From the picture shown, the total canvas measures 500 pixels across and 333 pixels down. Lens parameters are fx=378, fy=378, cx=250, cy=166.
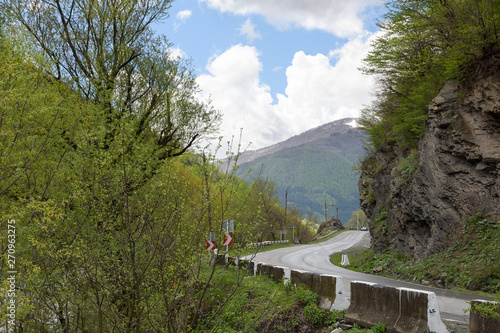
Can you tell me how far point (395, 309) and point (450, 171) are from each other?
38.0 feet

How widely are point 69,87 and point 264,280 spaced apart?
9.13m

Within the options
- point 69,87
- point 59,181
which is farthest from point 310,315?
point 69,87

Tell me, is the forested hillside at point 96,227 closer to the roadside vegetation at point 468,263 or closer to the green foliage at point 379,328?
the green foliage at point 379,328

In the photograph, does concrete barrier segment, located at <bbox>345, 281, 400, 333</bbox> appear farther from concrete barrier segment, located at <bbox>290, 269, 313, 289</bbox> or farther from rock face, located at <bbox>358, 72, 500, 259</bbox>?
rock face, located at <bbox>358, 72, 500, 259</bbox>

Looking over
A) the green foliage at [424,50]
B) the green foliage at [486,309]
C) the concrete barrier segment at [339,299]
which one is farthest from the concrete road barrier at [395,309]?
the green foliage at [424,50]

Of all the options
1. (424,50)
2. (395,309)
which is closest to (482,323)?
(395,309)

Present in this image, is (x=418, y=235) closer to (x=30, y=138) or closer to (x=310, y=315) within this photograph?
(x=310, y=315)

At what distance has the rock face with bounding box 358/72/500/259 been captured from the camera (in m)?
14.1

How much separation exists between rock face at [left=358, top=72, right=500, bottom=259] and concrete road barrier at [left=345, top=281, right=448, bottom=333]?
9.40m

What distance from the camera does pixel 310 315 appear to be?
312 inches

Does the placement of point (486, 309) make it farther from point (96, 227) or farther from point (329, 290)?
point (96, 227)

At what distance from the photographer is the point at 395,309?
19.2ft

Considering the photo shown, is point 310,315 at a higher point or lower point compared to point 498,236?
lower

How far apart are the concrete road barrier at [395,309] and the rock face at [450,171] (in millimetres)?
9398
